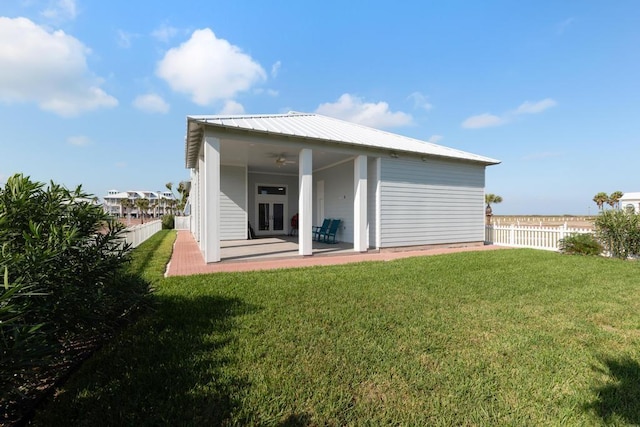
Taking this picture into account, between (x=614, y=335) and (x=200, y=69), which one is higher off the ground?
(x=200, y=69)

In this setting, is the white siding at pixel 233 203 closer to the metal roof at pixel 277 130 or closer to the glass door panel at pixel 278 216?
the metal roof at pixel 277 130

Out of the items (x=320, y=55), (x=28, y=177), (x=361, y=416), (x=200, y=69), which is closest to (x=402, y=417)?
(x=361, y=416)

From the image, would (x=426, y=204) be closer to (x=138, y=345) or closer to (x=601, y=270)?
(x=601, y=270)

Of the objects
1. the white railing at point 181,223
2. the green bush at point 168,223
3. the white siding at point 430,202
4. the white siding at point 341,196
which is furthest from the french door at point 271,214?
the green bush at point 168,223

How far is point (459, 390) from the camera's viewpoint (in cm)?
241

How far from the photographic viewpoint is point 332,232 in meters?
13.1

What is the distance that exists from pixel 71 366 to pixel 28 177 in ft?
6.26

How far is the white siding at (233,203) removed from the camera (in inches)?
536

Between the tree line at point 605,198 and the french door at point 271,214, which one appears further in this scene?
the tree line at point 605,198

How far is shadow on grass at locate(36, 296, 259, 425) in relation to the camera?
209 centimetres

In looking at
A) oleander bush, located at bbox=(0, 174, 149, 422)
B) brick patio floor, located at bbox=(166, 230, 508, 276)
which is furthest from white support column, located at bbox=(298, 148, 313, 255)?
oleander bush, located at bbox=(0, 174, 149, 422)

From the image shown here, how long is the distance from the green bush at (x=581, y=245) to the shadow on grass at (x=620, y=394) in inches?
356

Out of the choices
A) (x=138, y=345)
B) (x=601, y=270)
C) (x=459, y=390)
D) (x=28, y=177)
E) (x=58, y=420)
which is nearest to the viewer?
(x=58, y=420)

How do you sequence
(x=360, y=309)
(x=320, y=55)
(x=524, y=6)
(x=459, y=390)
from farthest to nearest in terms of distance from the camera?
(x=320, y=55)
(x=524, y=6)
(x=360, y=309)
(x=459, y=390)
